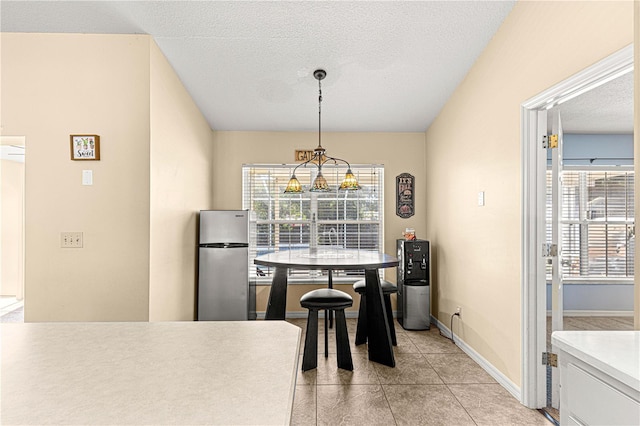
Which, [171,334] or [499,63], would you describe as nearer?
[171,334]

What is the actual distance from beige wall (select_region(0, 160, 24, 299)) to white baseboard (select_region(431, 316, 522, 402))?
624cm

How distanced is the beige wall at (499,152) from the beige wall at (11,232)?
624cm

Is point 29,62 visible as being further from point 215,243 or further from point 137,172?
Answer: point 215,243

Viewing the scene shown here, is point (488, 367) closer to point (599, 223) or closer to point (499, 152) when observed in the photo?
point (499, 152)

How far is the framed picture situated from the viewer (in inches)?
105

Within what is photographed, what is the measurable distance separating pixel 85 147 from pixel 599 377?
3.11m

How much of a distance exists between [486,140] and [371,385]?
2.17m

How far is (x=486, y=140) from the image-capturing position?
3053 mm

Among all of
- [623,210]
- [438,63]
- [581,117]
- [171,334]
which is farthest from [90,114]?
[623,210]

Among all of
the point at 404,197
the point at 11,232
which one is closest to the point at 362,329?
the point at 404,197

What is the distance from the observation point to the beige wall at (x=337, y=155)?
15.9ft

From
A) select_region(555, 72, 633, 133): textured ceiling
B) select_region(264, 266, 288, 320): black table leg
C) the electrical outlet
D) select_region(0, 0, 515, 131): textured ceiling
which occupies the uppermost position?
select_region(0, 0, 515, 131): textured ceiling

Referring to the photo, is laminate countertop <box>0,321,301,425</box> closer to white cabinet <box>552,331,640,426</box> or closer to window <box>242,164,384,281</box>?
white cabinet <box>552,331,640,426</box>

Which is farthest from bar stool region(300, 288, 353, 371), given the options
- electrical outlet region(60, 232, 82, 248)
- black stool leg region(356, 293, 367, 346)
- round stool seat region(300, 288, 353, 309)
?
electrical outlet region(60, 232, 82, 248)
